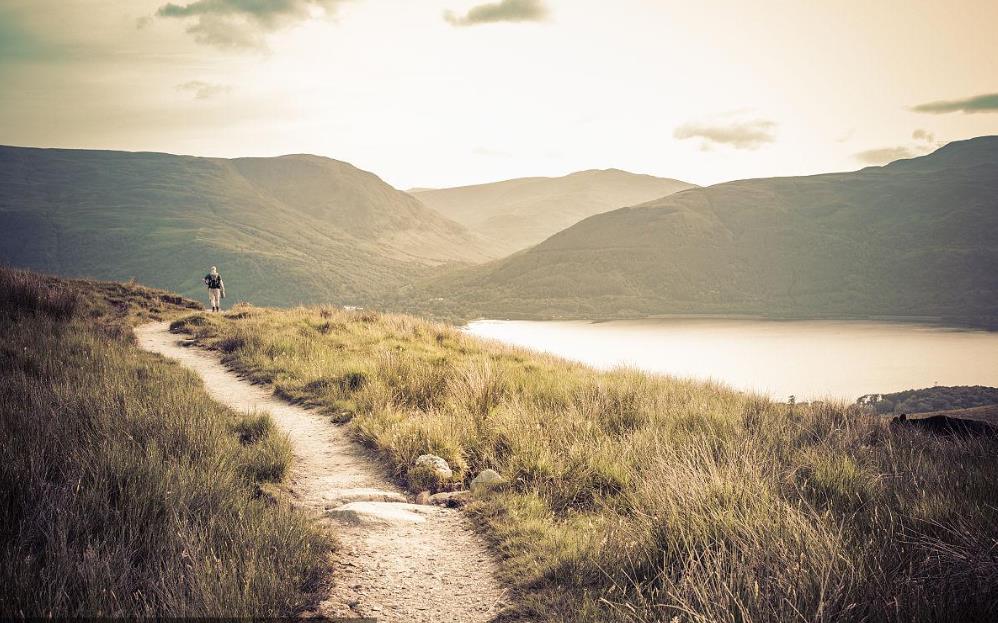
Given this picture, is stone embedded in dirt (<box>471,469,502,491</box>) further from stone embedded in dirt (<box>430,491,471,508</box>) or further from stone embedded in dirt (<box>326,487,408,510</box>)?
stone embedded in dirt (<box>326,487,408,510</box>)

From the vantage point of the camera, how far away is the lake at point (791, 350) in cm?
4531

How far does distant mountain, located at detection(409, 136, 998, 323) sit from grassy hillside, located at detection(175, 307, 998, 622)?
289 feet

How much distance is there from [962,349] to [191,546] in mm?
82641

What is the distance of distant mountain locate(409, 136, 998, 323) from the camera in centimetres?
10025

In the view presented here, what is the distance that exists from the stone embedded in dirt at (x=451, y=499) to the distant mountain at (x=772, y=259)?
90.9 meters

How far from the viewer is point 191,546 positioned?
11.5 feet

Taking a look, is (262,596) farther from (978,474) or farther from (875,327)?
(875,327)

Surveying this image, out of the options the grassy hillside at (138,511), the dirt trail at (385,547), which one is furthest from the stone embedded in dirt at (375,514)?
the grassy hillside at (138,511)

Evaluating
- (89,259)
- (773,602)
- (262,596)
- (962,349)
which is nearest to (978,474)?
(773,602)

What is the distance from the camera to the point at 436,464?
21.2 feet

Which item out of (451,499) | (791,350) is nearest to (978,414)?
(451,499)

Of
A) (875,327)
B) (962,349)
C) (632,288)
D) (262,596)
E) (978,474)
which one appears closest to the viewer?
(262,596)

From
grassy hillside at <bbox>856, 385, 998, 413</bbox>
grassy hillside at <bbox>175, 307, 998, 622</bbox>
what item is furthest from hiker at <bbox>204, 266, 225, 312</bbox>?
grassy hillside at <bbox>856, 385, 998, 413</bbox>

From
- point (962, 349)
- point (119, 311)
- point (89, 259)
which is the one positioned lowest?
point (962, 349)
